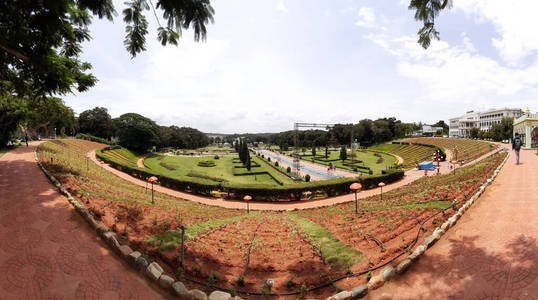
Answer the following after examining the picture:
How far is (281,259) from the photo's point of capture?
217 inches

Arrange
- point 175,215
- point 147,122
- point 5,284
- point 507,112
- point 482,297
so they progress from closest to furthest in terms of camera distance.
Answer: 1. point 482,297
2. point 5,284
3. point 175,215
4. point 147,122
5. point 507,112

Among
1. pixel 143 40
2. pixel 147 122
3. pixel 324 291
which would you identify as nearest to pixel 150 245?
pixel 324 291

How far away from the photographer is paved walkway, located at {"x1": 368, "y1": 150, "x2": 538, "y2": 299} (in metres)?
3.91

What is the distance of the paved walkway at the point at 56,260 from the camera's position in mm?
4129

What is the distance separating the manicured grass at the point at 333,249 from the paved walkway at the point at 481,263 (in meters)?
0.98

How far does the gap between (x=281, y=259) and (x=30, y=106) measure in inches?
1127

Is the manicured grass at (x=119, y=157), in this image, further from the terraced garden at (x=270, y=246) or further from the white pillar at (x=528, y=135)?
the white pillar at (x=528, y=135)

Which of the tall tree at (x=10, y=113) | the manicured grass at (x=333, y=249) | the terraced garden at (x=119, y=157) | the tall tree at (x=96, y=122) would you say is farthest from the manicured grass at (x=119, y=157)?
the tall tree at (x=96, y=122)

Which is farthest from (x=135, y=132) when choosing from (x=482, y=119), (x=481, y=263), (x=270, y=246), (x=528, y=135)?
(x=482, y=119)

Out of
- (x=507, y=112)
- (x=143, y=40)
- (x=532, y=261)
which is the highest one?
(x=507, y=112)

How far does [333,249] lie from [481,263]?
3.08 meters

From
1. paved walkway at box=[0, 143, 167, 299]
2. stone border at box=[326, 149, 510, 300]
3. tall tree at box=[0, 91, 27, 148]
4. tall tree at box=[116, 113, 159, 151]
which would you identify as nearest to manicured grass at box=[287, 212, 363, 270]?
stone border at box=[326, 149, 510, 300]

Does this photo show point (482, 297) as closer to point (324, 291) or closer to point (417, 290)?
point (417, 290)

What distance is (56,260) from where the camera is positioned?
4809mm
